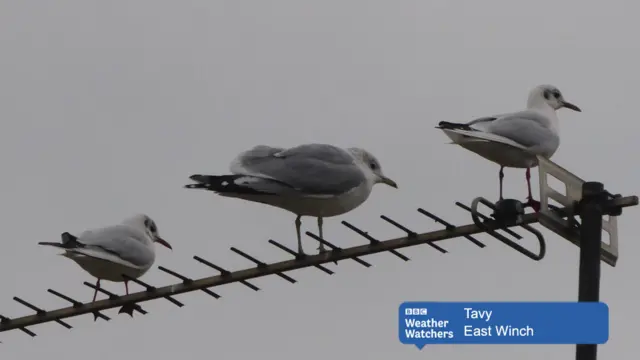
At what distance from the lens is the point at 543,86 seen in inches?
470

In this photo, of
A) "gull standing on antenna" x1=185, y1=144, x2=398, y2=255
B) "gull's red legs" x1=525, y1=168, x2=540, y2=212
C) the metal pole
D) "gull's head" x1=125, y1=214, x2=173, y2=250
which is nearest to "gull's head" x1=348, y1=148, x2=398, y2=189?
"gull standing on antenna" x1=185, y1=144, x2=398, y2=255

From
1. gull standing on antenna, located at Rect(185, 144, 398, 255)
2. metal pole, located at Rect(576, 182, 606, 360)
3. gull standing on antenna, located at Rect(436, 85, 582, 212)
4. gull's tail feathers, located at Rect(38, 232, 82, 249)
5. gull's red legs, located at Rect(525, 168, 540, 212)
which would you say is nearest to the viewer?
metal pole, located at Rect(576, 182, 606, 360)

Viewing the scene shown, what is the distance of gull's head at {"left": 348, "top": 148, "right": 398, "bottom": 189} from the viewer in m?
9.54

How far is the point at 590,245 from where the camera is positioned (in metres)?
5.61

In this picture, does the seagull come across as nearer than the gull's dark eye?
Yes

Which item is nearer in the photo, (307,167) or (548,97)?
(307,167)

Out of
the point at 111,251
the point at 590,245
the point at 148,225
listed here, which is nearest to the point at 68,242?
the point at 111,251

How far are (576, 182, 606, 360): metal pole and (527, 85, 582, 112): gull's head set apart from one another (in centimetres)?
602

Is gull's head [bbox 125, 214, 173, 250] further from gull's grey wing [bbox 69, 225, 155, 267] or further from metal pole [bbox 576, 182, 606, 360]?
metal pole [bbox 576, 182, 606, 360]

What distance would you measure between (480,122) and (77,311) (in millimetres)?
3287

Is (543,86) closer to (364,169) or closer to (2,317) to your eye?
(364,169)

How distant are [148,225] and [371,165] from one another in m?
4.71

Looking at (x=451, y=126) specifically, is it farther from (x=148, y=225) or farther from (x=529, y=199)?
(x=148, y=225)

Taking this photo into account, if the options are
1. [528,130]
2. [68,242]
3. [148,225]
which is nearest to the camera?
[528,130]
